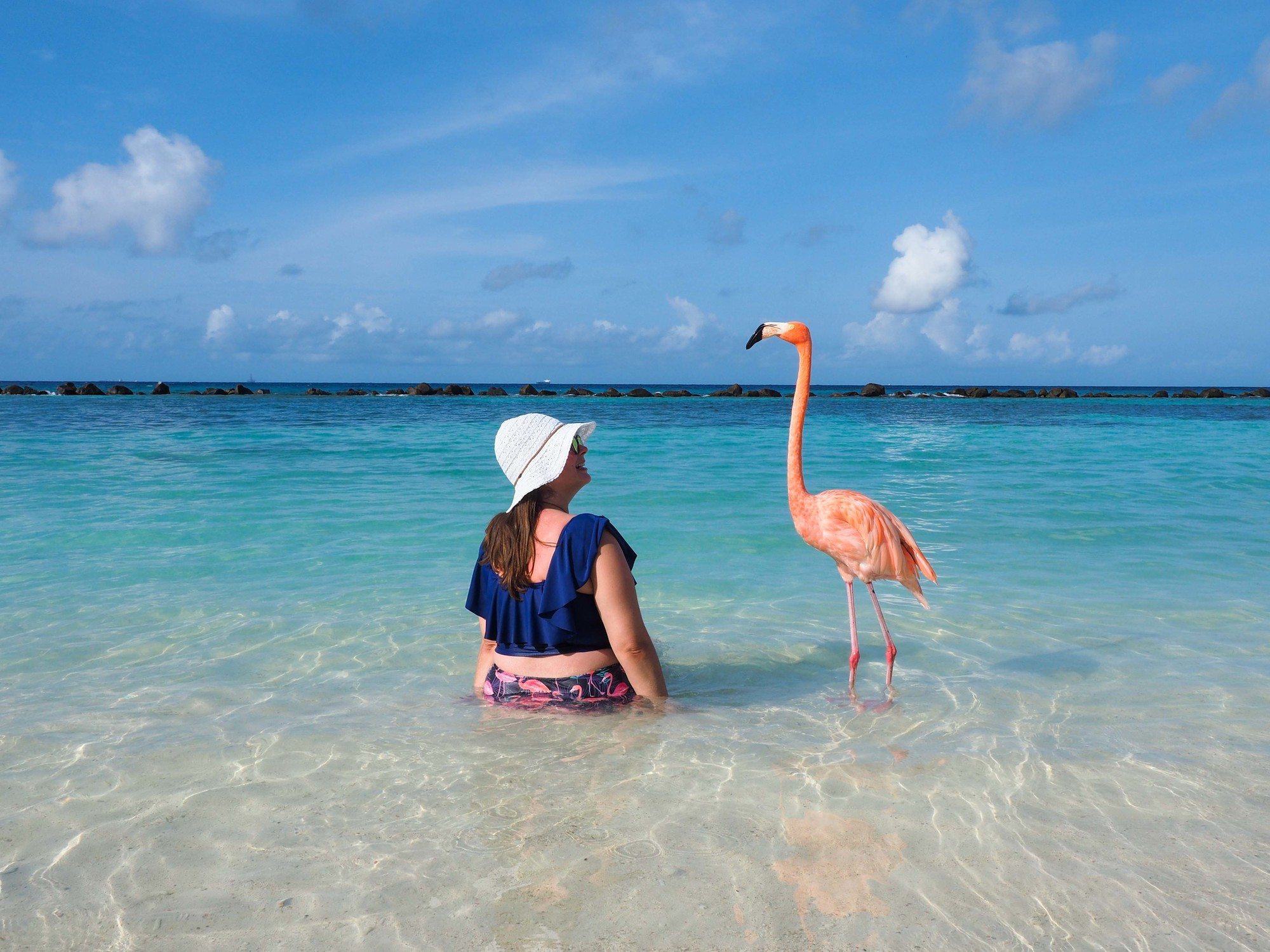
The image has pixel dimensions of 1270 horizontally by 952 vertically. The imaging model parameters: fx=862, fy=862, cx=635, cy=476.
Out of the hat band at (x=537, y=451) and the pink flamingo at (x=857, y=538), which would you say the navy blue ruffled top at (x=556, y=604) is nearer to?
the hat band at (x=537, y=451)

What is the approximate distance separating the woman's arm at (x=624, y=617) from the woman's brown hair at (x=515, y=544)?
1.11 feet

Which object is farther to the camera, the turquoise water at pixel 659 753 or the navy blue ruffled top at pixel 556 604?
the navy blue ruffled top at pixel 556 604

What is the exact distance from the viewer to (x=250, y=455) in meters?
19.3

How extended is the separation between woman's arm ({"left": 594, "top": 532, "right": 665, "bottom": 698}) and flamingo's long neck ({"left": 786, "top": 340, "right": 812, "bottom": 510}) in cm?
150

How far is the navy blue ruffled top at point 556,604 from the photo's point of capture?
3879 mm

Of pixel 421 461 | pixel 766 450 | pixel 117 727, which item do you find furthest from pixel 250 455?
pixel 117 727

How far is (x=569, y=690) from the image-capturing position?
4.29m

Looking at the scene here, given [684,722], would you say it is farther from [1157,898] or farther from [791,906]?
[1157,898]

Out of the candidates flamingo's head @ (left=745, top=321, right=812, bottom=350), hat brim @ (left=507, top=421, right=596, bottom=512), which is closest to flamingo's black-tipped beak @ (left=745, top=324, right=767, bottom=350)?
flamingo's head @ (left=745, top=321, right=812, bottom=350)

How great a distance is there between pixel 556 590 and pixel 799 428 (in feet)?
6.92

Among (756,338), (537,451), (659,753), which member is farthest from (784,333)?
(659,753)

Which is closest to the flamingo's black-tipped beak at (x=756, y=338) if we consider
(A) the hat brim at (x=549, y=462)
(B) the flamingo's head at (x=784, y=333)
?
(B) the flamingo's head at (x=784, y=333)

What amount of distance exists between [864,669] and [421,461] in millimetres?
14284

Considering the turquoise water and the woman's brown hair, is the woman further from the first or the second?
the turquoise water
